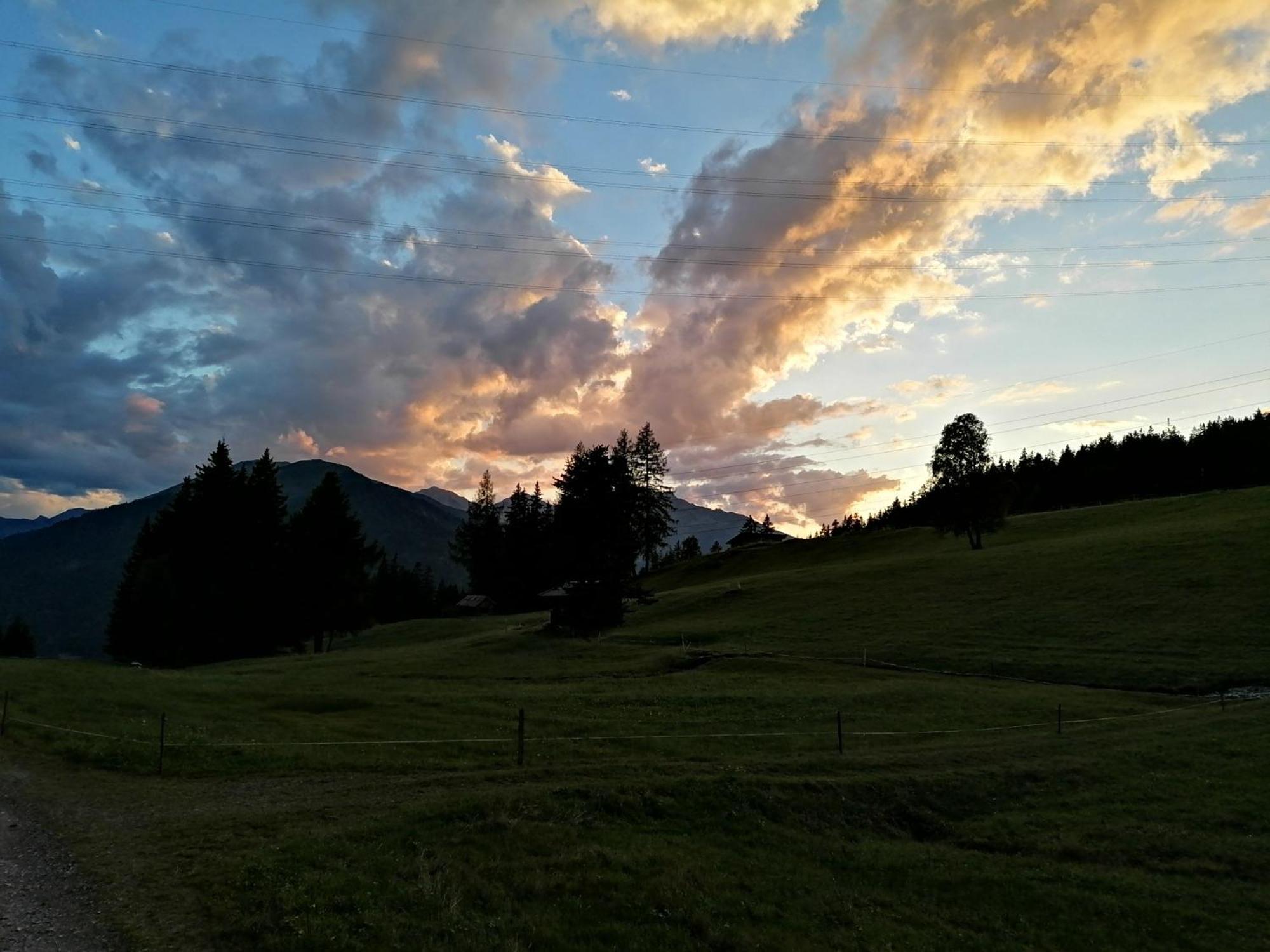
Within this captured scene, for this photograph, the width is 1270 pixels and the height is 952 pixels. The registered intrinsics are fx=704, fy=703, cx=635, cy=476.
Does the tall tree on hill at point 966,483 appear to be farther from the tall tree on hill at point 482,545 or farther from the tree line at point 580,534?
the tall tree on hill at point 482,545

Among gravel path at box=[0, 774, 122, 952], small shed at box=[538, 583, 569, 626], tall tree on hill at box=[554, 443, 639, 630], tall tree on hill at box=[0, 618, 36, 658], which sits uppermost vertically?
tall tree on hill at box=[554, 443, 639, 630]

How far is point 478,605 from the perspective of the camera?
11081cm

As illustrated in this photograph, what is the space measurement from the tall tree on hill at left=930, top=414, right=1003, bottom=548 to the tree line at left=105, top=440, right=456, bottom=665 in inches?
2937

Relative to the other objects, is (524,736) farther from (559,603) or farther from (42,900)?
(559,603)

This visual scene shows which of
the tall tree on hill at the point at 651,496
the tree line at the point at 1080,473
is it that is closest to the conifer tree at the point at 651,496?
the tall tree on hill at the point at 651,496

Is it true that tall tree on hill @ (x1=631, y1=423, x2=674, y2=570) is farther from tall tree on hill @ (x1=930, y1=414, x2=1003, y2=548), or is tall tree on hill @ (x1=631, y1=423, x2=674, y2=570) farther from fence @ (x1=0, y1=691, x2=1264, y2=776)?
fence @ (x1=0, y1=691, x2=1264, y2=776)

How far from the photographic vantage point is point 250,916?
500 inches

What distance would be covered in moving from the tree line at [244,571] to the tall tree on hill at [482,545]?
37.9m

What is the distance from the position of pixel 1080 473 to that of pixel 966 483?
3365 inches

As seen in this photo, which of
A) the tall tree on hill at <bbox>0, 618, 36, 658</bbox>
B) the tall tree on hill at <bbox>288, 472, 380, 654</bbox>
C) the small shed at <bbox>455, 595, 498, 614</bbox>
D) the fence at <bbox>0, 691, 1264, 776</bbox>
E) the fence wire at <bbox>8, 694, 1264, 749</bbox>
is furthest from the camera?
the small shed at <bbox>455, 595, 498, 614</bbox>

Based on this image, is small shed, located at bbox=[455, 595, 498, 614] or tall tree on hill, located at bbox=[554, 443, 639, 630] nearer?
tall tree on hill, located at bbox=[554, 443, 639, 630]

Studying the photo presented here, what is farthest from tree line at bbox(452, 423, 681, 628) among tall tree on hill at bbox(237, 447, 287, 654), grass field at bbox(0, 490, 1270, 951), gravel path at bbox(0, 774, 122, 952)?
gravel path at bbox(0, 774, 122, 952)

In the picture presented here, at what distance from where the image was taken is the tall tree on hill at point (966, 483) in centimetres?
9144

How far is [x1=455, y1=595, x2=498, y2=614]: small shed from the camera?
363 feet
